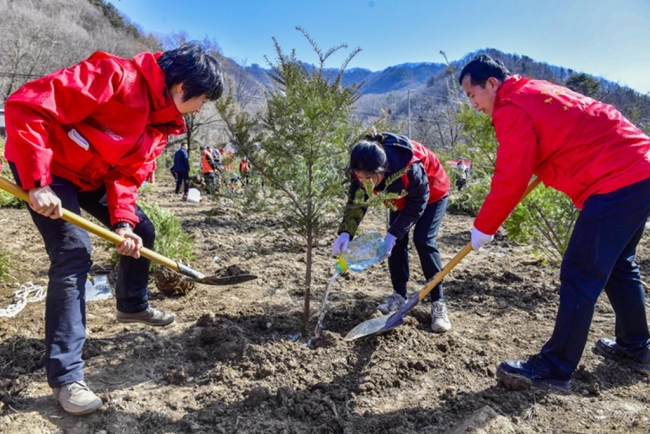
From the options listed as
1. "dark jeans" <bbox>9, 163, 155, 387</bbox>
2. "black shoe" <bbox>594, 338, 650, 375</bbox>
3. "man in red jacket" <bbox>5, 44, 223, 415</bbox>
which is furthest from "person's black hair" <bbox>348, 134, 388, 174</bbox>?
"black shoe" <bbox>594, 338, 650, 375</bbox>

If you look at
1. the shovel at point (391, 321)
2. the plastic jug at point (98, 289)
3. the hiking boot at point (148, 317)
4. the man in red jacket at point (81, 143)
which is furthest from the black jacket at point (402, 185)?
the plastic jug at point (98, 289)

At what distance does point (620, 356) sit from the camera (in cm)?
269

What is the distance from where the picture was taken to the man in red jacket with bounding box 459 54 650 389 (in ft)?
6.89

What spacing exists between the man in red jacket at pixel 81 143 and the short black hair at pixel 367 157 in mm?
852

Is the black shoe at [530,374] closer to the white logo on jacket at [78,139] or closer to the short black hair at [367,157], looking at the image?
the short black hair at [367,157]

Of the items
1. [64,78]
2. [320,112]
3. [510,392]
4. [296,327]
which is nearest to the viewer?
[64,78]

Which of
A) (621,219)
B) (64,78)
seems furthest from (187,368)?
(621,219)

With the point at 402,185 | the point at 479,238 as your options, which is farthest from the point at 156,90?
the point at 479,238

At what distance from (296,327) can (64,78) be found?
2053mm

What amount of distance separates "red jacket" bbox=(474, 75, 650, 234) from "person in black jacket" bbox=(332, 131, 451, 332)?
2.11 feet

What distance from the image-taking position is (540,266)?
16.2ft

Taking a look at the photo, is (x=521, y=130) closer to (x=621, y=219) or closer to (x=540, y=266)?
(x=621, y=219)

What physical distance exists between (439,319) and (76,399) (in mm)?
2293

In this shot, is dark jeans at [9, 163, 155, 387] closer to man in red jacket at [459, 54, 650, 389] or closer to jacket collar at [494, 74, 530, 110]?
man in red jacket at [459, 54, 650, 389]
